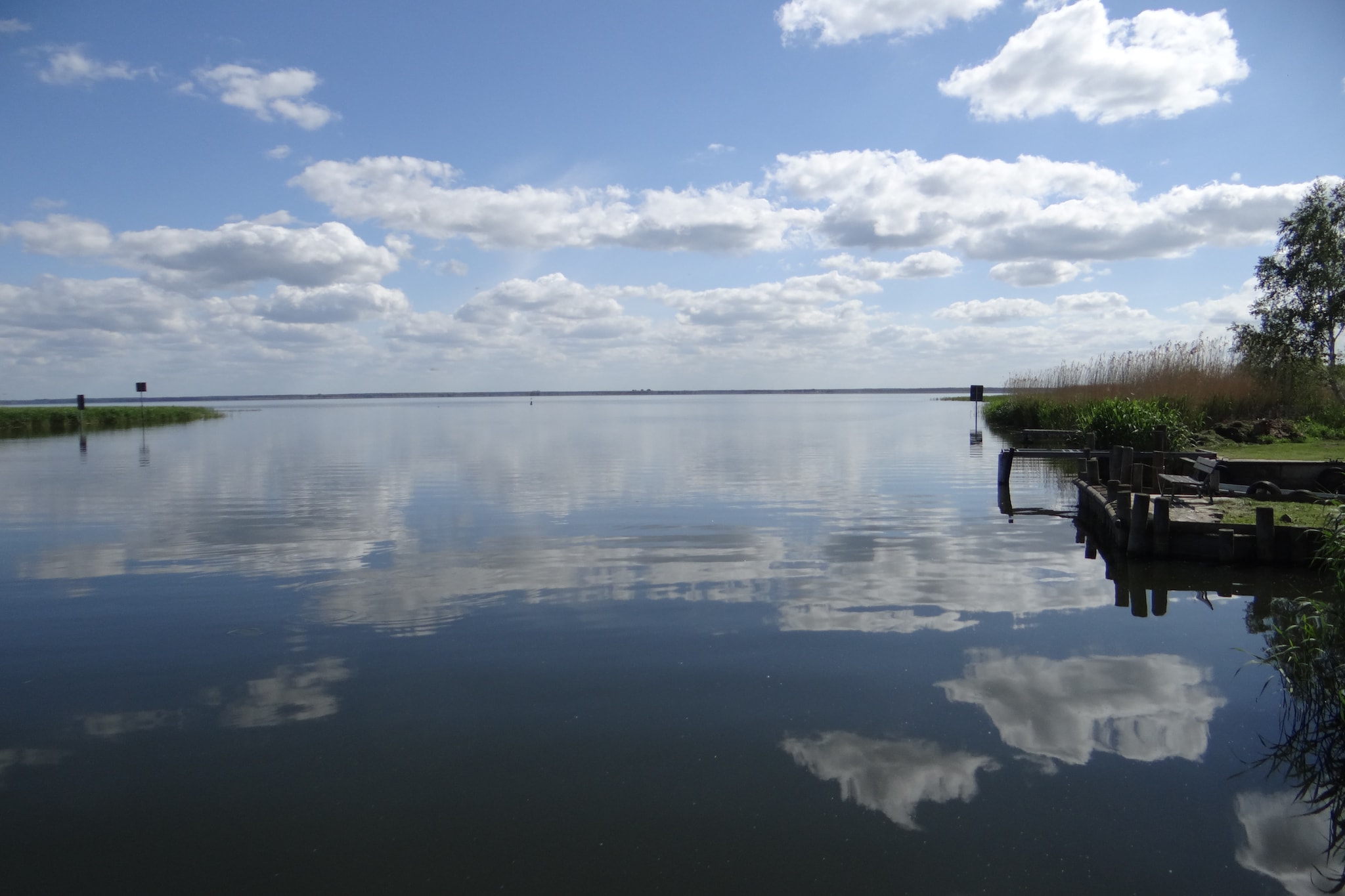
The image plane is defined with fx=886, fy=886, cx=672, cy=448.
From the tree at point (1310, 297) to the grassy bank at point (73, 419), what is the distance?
56.9 meters

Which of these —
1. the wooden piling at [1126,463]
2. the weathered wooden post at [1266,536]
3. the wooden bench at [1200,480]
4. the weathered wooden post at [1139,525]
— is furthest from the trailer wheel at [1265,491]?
the weathered wooden post at [1139,525]

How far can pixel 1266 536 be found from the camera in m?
11.6

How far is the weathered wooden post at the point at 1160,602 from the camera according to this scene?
9.94 metres

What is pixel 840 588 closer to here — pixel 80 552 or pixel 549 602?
pixel 549 602

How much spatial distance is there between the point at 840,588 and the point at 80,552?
11077 mm

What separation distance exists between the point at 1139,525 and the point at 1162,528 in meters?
0.29

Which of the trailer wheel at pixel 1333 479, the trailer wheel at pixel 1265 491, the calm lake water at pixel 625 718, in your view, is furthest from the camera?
the trailer wheel at pixel 1333 479

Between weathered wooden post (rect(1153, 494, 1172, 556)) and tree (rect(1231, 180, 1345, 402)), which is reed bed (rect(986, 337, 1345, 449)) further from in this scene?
weathered wooden post (rect(1153, 494, 1172, 556))

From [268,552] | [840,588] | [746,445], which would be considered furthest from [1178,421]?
[268,552]

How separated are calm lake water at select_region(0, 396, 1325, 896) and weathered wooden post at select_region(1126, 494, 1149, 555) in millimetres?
1113

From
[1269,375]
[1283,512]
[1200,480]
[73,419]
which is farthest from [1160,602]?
[73,419]

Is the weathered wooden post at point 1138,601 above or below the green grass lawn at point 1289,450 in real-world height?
below

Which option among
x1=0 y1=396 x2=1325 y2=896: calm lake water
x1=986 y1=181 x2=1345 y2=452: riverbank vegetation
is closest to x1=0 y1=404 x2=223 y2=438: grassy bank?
x1=0 y1=396 x2=1325 y2=896: calm lake water

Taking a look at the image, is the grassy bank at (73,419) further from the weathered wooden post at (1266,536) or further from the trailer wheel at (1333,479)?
the trailer wheel at (1333,479)
